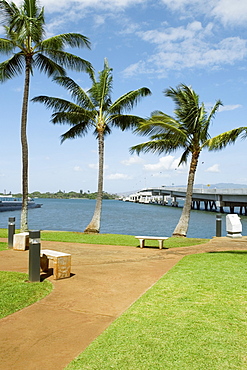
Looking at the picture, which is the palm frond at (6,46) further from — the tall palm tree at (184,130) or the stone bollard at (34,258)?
the stone bollard at (34,258)

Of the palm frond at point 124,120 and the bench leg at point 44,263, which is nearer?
the bench leg at point 44,263

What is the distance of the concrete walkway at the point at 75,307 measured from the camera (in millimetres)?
4031

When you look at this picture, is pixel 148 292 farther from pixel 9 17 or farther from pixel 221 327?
pixel 9 17

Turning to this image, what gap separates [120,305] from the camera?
5895 millimetres

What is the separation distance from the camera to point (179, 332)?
14.9ft

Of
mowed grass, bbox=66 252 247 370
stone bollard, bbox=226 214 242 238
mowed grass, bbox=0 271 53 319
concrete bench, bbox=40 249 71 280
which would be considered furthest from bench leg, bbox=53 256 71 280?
stone bollard, bbox=226 214 242 238

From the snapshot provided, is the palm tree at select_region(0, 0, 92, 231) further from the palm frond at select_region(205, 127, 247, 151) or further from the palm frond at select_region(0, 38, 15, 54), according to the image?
the palm frond at select_region(205, 127, 247, 151)

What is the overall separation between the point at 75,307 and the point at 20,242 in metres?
6.89

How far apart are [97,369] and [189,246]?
37.1 feet

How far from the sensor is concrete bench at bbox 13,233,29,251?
12.0 m

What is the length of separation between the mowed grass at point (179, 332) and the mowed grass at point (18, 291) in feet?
6.05

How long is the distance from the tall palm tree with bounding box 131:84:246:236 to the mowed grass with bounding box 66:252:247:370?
440 inches

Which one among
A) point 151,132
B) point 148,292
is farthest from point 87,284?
point 151,132

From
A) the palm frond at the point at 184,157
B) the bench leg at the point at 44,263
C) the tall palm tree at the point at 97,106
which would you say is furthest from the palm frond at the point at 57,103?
the bench leg at the point at 44,263
